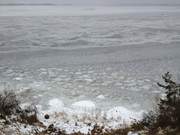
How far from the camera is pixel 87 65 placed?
1074 centimetres

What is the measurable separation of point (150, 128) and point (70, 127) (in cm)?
150

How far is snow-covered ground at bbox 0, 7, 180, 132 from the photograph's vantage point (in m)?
7.20

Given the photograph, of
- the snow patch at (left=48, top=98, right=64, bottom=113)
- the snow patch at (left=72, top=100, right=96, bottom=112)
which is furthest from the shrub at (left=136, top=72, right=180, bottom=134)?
the snow patch at (left=48, top=98, right=64, bottom=113)

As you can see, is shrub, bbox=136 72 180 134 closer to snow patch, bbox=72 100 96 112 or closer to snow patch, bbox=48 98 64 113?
snow patch, bbox=72 100 96 112

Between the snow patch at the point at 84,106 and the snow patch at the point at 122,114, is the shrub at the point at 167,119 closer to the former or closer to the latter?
the snow patch at the point at 122,114

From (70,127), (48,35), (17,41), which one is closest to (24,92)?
(70,127)

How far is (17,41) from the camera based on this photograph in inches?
560

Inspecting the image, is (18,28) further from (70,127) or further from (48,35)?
(70,127)

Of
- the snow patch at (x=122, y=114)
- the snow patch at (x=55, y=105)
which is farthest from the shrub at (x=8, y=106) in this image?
the snow patch at (x=122, y=114)

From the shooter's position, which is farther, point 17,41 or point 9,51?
point 17,41

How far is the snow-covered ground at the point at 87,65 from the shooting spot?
7.20 metres

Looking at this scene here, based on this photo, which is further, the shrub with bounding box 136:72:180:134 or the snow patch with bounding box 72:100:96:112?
the snow patch with bounding box 72:100:96:112

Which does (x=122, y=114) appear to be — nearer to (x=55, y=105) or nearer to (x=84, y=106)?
(x=84, y=106)

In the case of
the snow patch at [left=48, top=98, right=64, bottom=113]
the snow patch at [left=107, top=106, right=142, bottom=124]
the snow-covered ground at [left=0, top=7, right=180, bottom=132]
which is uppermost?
the snow-covered ground at [left=0, top=7, right=180, bottom=132]
